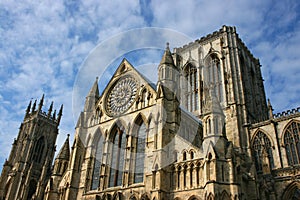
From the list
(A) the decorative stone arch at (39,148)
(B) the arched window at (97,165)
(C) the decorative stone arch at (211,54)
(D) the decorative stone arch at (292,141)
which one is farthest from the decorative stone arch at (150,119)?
(A) the decorative stone arch at (39,148)

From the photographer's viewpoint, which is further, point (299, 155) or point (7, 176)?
point (7, 176)

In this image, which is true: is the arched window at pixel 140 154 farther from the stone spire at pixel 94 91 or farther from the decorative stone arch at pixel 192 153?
the stone spire at pixel 94 91

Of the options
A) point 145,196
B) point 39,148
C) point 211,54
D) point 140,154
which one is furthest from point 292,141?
point 39,148

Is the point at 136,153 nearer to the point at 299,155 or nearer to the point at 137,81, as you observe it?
the point at 137,81

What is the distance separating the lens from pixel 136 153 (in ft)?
83.3

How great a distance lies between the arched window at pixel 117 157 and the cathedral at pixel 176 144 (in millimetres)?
90

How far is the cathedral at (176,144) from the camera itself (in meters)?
20.4

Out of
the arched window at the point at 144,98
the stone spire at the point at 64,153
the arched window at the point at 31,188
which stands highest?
the arched window at the point at 144,98

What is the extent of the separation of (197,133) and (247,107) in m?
12.9

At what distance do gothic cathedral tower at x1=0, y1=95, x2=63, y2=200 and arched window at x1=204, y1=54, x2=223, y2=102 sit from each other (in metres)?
29.0

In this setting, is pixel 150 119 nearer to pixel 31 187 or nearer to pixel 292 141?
pixel 292 141

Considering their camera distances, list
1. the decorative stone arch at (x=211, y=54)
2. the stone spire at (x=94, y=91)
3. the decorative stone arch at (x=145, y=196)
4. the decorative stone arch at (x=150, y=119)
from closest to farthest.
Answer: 1. the decorative stone arch at (x=145, y=196)
2. the decorative stone arch at (x=150, y=119)
3. the stone spire at (x=94, y=91)
4. the decorative stone arch at (x=211, y=54)

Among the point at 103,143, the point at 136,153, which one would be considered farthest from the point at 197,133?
the point at 103,143

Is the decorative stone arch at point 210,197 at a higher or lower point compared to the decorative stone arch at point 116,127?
lower
